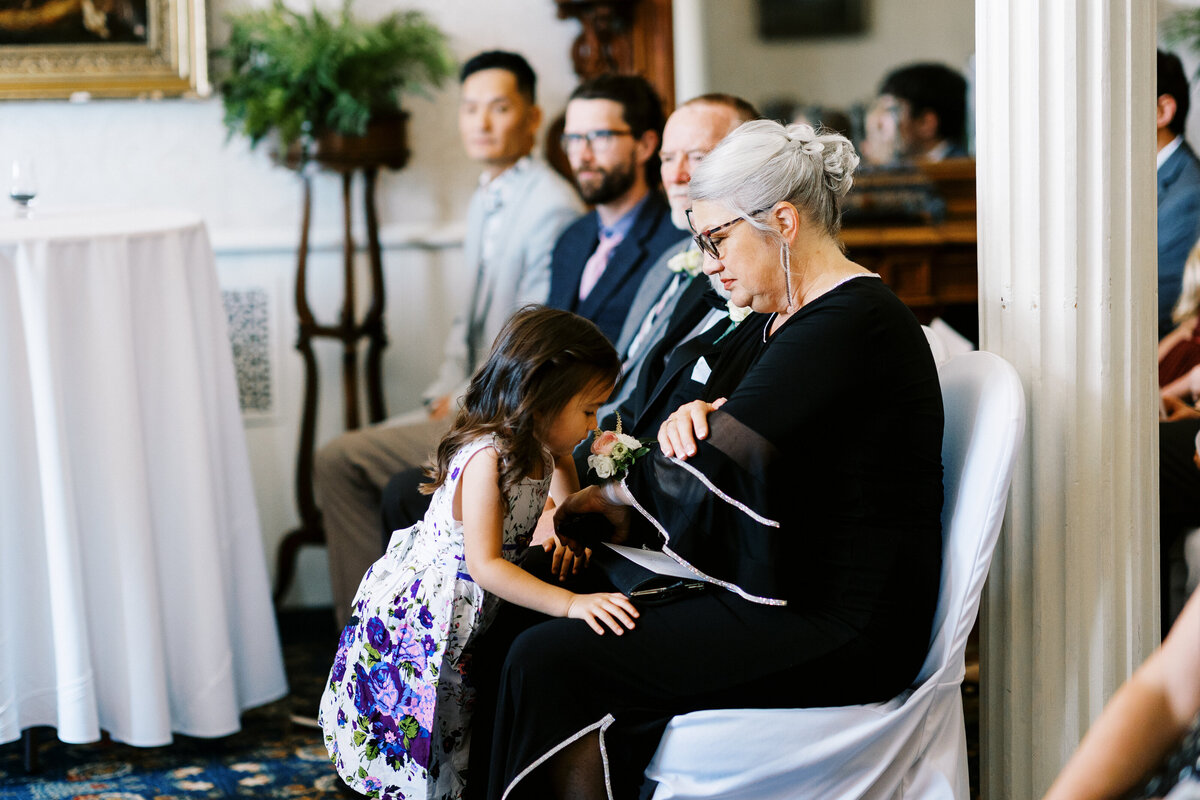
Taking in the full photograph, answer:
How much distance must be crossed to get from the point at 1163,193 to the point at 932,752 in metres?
1.71

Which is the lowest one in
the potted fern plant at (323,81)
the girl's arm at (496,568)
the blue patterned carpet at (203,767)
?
the blue patterned carpet at (203,767)

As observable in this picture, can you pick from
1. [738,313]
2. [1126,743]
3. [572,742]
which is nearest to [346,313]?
[738,313]

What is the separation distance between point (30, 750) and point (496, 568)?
1391mm

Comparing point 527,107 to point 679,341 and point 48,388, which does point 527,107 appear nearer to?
point 679,341

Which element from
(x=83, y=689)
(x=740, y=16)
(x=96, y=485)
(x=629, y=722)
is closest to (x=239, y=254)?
(x=96, y=485)

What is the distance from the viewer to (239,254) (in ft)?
12.0

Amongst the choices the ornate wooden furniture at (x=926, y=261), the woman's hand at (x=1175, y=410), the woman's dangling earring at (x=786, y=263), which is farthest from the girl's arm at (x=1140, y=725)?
the ornate wooden furniture at (x=926, y=261)

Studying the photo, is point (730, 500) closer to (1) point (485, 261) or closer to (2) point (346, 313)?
(1) point (485, 261)

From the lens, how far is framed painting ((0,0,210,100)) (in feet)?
11.3

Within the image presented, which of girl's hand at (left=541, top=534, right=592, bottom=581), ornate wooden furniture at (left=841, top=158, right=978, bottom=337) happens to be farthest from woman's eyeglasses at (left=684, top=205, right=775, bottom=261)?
ornate wooden furniture at (left=841, top=158, right=978, bottom=337)

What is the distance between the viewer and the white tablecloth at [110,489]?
2.35 m

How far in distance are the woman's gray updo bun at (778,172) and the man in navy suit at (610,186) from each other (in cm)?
107

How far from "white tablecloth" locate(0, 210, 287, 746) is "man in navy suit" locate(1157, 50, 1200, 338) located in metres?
2.21

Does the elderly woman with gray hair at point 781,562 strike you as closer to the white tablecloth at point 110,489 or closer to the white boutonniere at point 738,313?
the white boutonniere at point 738,313
